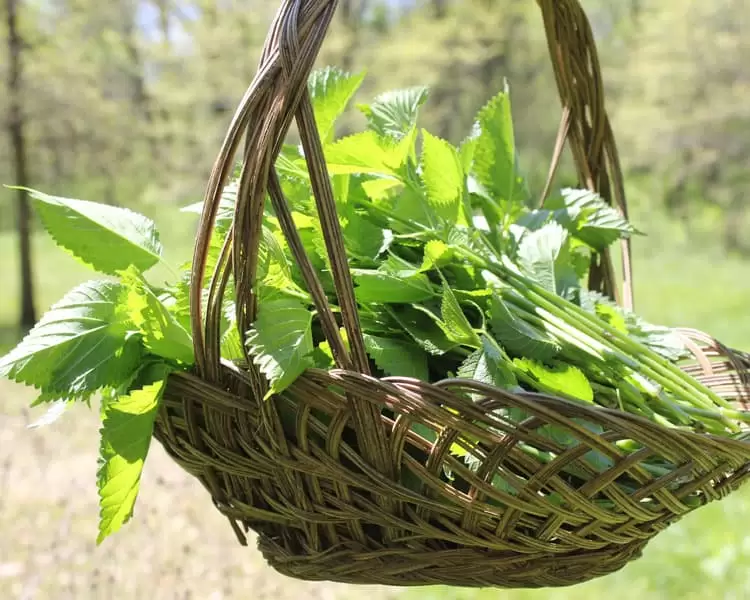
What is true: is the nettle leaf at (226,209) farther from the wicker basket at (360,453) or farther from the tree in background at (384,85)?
the tree in background at (384,85)

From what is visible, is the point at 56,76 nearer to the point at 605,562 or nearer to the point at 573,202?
the point at 573,202

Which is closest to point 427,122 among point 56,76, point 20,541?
point 56,76

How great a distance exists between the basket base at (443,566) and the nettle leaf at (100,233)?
230 millimetres

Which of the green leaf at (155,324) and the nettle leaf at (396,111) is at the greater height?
the nettle leaf at (396,111)

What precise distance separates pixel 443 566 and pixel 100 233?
0.34m

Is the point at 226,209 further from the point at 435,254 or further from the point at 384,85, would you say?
the point at 384,85

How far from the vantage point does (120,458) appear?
0.49m

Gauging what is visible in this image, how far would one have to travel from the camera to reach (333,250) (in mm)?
448

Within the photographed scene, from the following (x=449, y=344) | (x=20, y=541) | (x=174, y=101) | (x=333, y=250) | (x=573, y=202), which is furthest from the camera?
(x=174, y=101)

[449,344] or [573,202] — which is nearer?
[449,344]

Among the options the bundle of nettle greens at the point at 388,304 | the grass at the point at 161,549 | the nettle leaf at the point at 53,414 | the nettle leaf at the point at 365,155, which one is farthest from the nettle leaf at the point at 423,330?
the grass at the point at 161,549

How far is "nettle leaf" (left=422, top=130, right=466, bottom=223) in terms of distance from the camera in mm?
586

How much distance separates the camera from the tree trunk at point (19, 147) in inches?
156

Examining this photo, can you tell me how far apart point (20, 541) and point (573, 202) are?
171cm
